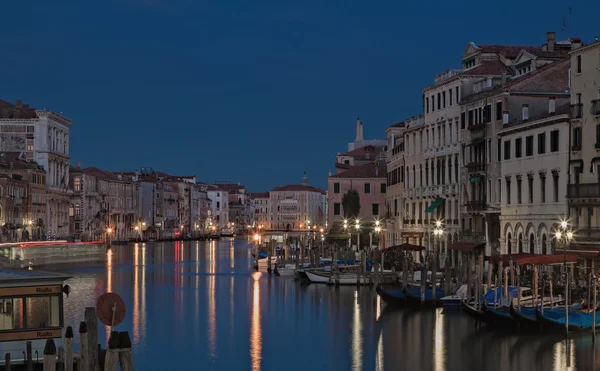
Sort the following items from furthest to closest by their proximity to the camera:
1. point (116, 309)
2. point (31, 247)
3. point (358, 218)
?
point (358, 218)
point (31, 247)
point (116, 309)

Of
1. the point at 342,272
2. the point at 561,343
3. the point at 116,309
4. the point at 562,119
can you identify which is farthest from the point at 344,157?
the point at 116,309

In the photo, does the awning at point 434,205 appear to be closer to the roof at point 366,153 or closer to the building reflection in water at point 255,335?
the building reflection in water at point 255,335

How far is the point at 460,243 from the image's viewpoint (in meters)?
39.3

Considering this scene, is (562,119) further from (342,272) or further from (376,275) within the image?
(342,272)

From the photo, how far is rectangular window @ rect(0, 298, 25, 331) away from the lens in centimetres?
1566

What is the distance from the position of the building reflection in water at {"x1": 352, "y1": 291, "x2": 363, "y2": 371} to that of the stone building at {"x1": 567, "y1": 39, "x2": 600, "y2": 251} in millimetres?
6736

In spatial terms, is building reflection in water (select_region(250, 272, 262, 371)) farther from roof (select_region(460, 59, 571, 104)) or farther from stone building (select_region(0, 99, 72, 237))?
stone building (select_region(0, 99, 72, 237))

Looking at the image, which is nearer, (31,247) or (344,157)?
(31,247)

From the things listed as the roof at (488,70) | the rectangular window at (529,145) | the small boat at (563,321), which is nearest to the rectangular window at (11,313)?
the small boat at (563,321)

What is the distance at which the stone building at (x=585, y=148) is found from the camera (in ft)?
99.7

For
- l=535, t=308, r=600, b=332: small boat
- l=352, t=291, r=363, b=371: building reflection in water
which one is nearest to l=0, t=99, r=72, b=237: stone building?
l=352, t=291, r=363, b=371: building reflection in water

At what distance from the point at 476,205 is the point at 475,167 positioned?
1.47 m

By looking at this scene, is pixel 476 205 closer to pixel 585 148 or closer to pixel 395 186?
pixel 585 148

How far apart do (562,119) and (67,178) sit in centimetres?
6735
